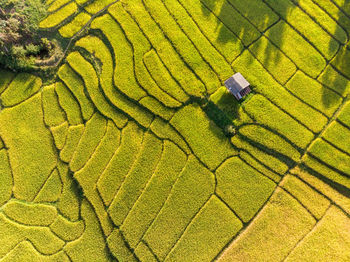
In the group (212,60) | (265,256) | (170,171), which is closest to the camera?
(265,256)

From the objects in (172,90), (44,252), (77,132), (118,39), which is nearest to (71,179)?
(77,132)

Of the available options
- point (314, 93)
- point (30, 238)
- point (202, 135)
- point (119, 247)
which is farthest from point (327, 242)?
point (30, 238)

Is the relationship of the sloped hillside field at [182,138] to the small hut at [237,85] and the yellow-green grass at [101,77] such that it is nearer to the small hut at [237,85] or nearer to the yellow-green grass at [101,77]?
the yellow-green grass at [101,77]

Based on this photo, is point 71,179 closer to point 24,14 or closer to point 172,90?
point 172,90

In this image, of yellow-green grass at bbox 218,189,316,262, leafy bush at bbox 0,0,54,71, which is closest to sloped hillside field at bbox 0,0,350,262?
yellow-green grass at bbox 218,189,316,262

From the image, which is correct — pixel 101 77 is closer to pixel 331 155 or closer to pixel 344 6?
pixel 331 155

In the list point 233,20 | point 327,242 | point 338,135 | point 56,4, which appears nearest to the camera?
point 327,242

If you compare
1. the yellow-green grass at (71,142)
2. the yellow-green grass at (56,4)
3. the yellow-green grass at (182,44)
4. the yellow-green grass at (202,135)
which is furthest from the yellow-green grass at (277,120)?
the yellow-green grass at (56,4)
